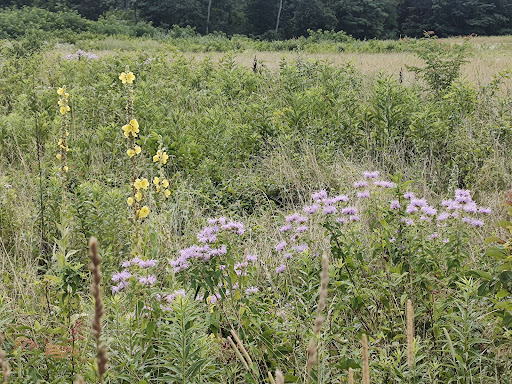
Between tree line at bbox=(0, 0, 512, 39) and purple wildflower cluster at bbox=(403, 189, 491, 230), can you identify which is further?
tree line at bbox=(0, 0, 512, 39)

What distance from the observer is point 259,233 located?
160 inches

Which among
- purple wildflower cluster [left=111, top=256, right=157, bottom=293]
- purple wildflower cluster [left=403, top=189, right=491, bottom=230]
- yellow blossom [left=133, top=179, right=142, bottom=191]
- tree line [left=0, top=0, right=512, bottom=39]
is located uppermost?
tree line [left=0, top=0, right=512, bottom=39]

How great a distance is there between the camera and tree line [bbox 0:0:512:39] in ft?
141

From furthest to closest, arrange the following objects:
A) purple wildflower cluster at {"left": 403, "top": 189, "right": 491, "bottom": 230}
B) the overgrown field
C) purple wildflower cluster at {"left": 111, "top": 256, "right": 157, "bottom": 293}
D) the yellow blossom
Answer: the yellow blossom
purple wildflower cluster at {"left": 403, "top": 189, "right": 491, "bottom": 230}
purple wildflower cluster at {"left": 111, "top": 256, "right": 157, "bottom": 293}
the overgrown field

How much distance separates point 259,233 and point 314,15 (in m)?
44.4

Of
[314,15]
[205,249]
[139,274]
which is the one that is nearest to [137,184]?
[139,274]

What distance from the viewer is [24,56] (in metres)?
11.2

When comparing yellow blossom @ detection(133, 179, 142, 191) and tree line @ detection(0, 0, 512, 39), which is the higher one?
tree line @ detection(0, 0, 512, 39)

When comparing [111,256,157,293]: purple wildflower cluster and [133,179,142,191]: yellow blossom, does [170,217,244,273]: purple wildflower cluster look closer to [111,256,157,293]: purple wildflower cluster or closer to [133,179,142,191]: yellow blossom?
[111,256,157,293]: purple wildflower cluster

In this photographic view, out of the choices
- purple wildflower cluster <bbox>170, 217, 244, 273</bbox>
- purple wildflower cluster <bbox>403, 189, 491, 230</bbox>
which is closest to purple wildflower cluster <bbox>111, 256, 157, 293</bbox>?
purple wildflower cluster <bbox>170, 217, 244, 273</bbox>

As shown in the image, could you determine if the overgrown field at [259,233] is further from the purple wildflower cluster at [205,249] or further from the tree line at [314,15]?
the tree line at [314,15]

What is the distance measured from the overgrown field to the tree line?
37.2m

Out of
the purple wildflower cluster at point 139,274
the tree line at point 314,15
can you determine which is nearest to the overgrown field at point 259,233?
the purple wildflower cluster at point 139,274

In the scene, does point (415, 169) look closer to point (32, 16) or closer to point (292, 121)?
point (292, 121)
